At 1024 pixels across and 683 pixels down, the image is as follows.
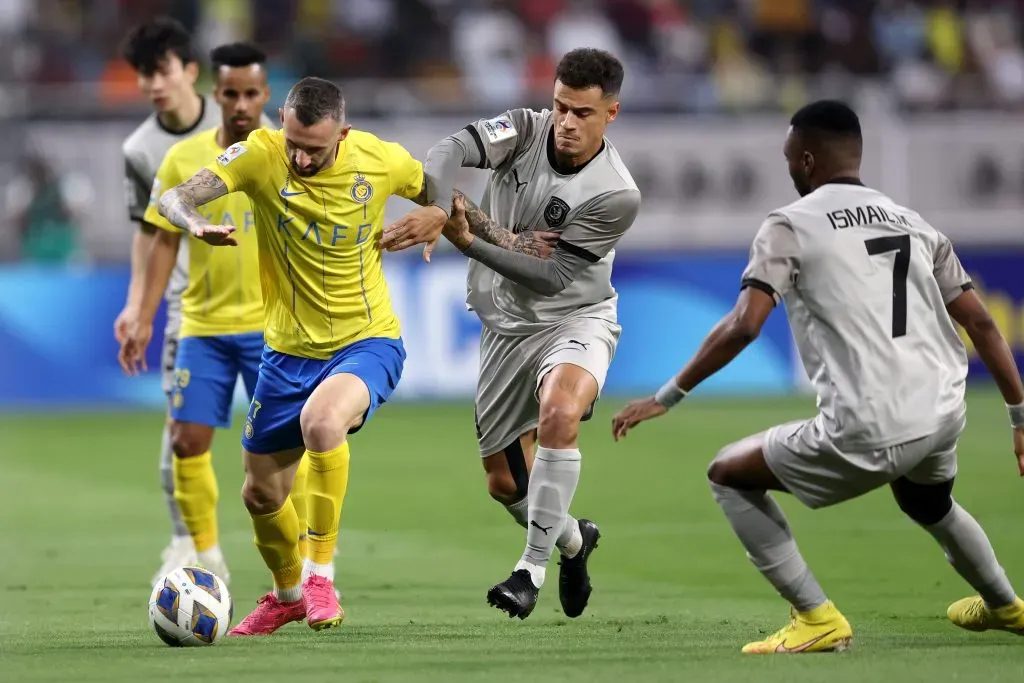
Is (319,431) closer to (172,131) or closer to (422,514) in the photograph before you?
(172,131)

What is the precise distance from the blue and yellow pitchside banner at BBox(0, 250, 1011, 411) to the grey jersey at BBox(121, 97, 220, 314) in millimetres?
8164

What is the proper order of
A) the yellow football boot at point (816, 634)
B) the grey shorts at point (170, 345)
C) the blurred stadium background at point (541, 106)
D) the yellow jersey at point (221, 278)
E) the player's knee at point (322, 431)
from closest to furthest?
the yellow football boot at point (816, 634), the player's knee at point (322, 431), the yellow jersey at point (221, 278), the grey shorts at point (170, 345), the blurred stadium background at point (541, 106)

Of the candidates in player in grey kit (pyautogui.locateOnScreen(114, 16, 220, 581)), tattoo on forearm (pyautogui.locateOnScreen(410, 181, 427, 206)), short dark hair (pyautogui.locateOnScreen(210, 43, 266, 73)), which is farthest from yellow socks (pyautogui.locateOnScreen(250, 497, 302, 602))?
short dark hair (pyautogui.locateOnScreen(210, 43, 266, 73))

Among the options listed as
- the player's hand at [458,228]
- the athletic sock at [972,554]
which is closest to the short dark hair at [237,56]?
the player's hand at [458,228]

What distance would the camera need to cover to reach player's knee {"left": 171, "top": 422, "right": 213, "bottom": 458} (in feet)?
27.1

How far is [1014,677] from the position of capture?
5.32 meters

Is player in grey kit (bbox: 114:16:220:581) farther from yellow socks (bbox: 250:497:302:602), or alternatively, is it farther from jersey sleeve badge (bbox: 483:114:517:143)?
jersey sleeve badge (bbox: 483:114:517:143)

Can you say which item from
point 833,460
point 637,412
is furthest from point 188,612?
point 833,460

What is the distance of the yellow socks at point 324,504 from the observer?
657cm

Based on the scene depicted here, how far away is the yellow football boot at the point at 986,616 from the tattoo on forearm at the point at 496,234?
227 centimetres

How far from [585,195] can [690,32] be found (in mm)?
14809

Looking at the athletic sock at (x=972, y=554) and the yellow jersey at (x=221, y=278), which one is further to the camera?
the yellow jersey at (x=221, y=278)

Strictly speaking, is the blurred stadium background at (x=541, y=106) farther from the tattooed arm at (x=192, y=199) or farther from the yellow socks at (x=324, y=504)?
the tattooed arm at (x=192, y=199)

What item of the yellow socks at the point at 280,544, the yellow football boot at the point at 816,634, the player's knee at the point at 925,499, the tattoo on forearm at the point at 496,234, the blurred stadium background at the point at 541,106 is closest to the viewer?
the yellow football boot at the point at 816,634
